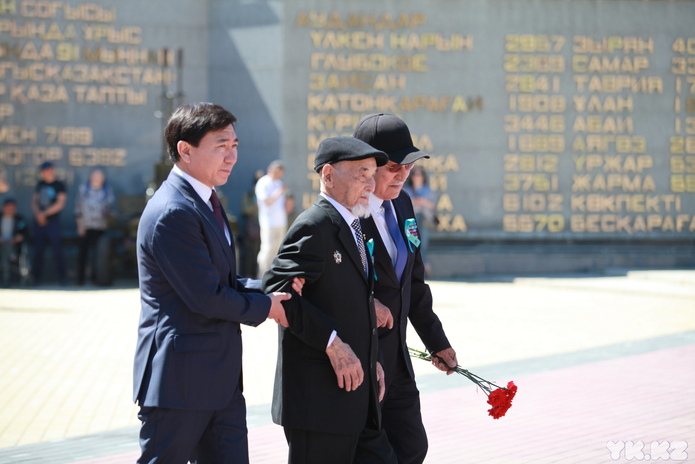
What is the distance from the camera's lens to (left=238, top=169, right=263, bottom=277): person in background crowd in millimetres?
15219

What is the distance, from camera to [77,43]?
15609mm

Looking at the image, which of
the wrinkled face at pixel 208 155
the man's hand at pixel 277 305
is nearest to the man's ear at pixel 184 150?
the wrinkled face at pixel 208 155

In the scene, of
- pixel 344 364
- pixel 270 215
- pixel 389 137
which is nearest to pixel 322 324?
pixel 344 364

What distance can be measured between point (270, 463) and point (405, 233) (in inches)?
65.3

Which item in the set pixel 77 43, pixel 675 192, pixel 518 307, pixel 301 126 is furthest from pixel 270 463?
pixel 675 192

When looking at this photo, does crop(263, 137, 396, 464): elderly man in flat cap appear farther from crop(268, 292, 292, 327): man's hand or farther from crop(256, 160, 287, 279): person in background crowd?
crop(256, 160, 287, 279): person in background crowd

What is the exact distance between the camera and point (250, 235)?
50.0 ft

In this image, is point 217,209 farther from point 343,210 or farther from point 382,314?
point 382,314

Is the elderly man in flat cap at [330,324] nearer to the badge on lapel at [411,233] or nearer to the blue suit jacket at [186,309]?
the blue suit jacket at [186,309]

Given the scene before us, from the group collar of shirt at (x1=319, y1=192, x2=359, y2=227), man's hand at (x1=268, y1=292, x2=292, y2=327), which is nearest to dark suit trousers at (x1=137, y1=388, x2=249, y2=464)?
man's hand at (x1=268, y1=292, x2=292, y2=327)

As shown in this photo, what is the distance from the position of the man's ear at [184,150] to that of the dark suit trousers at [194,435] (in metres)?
0.86

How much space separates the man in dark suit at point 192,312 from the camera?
10.5ft

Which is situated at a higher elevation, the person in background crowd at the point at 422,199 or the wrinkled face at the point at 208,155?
the wrinkled face at the point at 208,155

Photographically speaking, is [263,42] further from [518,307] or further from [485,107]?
[518,307]
